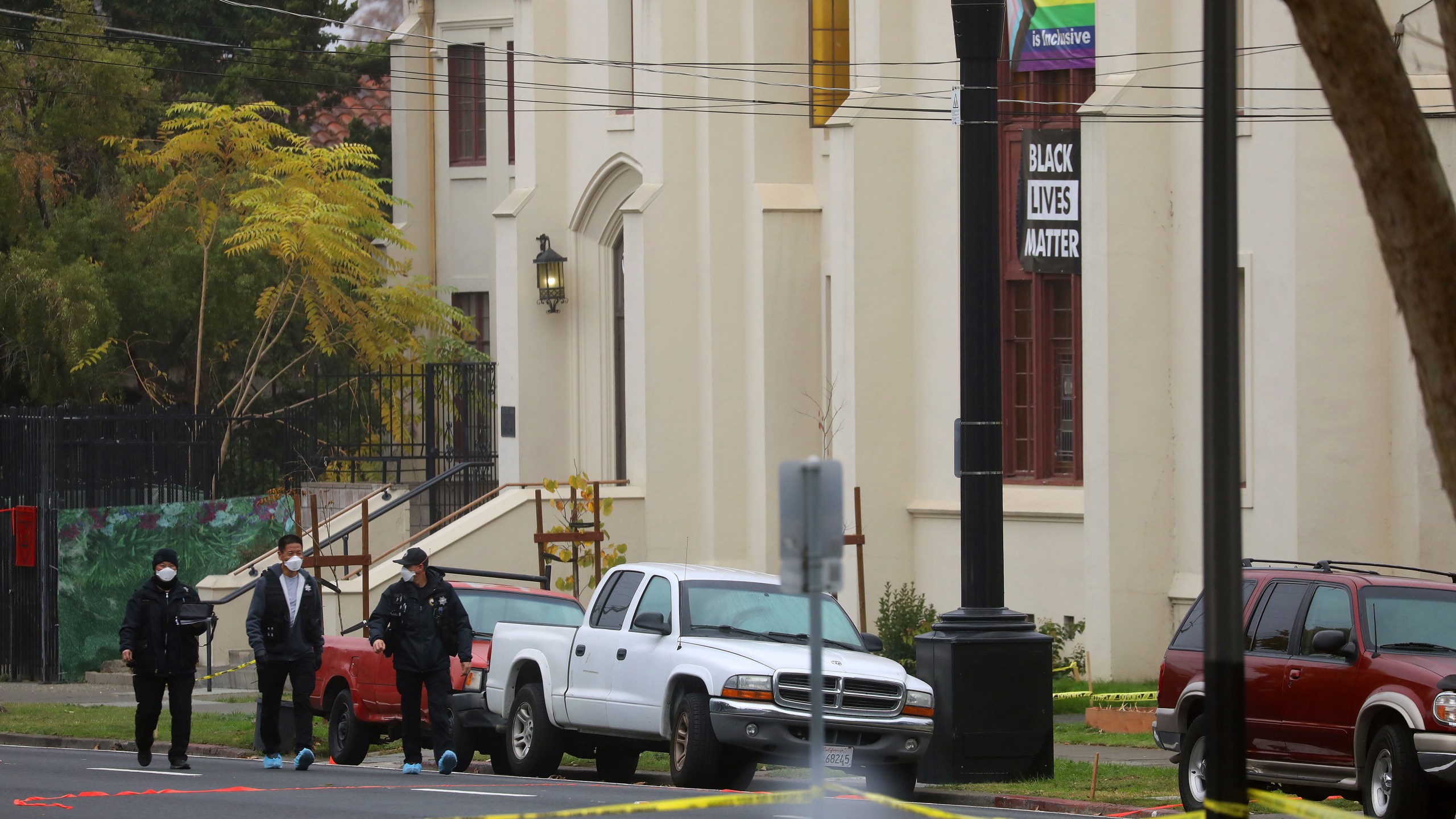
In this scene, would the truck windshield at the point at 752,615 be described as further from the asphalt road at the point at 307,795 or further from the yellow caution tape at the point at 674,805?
the yellow caution tape at the point at 674,805

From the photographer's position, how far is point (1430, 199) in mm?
7062

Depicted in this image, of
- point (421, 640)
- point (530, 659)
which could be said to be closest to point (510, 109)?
point (530, 659)

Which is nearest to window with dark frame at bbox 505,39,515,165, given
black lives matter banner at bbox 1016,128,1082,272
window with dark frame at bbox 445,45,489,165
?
window with dark frame at bbox 445,45,489,165

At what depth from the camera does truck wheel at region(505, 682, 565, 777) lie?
1574 cm

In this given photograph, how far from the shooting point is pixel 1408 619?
1275 cm

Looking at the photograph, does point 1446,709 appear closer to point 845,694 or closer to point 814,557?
point 845,694

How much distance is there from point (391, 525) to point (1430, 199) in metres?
24.2

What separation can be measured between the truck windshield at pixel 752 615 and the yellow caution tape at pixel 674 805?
7.85ft

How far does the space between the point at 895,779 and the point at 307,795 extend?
160 inches

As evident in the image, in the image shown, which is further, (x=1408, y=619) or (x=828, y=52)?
(x=828, y=52)

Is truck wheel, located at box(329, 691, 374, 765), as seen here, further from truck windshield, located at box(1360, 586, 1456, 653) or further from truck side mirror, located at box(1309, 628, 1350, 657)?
truck windshield, located at box(1360, 586, 1456, 653)

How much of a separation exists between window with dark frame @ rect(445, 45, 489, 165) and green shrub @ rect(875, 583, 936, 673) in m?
16.0

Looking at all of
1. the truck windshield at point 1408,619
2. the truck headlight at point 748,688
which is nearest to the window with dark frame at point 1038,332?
the truck headlight at point 748,688

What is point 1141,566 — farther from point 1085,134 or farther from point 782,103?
point 782,103
